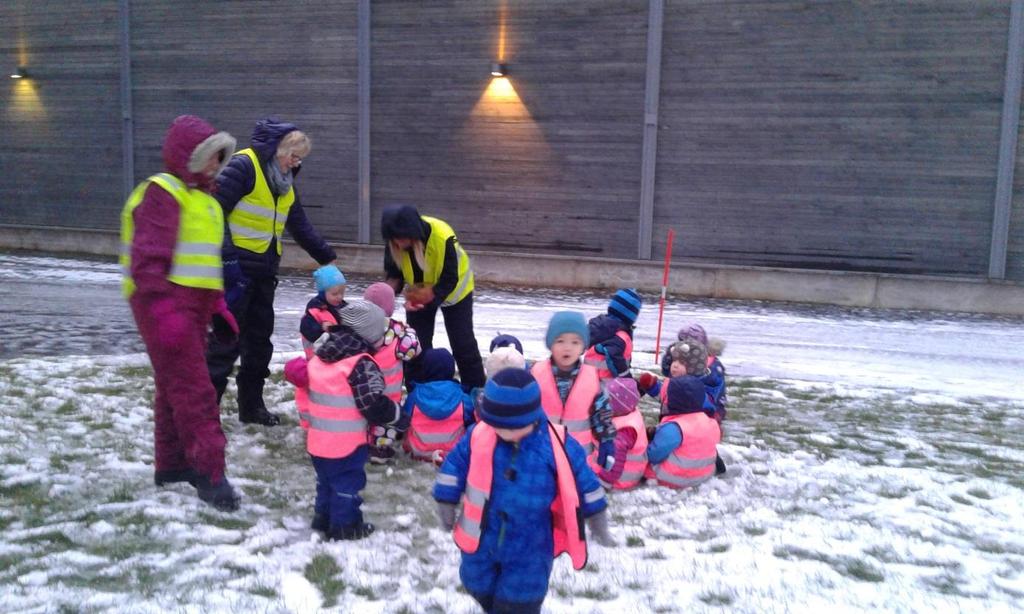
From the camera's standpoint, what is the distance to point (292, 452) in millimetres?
5348

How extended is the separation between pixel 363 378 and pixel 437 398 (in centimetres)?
116

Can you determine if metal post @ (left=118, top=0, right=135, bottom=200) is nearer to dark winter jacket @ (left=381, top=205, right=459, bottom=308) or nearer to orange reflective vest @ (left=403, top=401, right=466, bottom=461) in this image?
dark winter jacket @ (left=381, top=205, right=459, bottom=308)

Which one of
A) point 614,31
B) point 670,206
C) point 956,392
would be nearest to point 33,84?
point 614,31

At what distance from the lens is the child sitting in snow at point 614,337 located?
5547 millimetres

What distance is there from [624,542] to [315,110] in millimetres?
15832

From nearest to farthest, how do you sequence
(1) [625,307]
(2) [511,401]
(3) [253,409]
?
1. (2) [511,401]
2. (1) [625,307]
3. (3) [253,409]

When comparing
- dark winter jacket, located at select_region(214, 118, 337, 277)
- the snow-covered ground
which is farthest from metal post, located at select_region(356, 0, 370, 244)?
dark winter jacket, located at select_region(214, 118, 337, 277)

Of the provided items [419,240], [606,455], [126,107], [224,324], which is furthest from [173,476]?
[126,107]

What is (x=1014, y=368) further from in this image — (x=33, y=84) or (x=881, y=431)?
(x=33, y=84)

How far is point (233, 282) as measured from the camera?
17.1ft

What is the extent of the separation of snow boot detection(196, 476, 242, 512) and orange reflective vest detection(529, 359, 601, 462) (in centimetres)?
165

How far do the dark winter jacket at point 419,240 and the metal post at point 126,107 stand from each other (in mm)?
16174

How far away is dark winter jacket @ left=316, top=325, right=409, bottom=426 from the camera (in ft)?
13.2

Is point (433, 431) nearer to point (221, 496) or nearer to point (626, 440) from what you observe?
point (626, 440)
